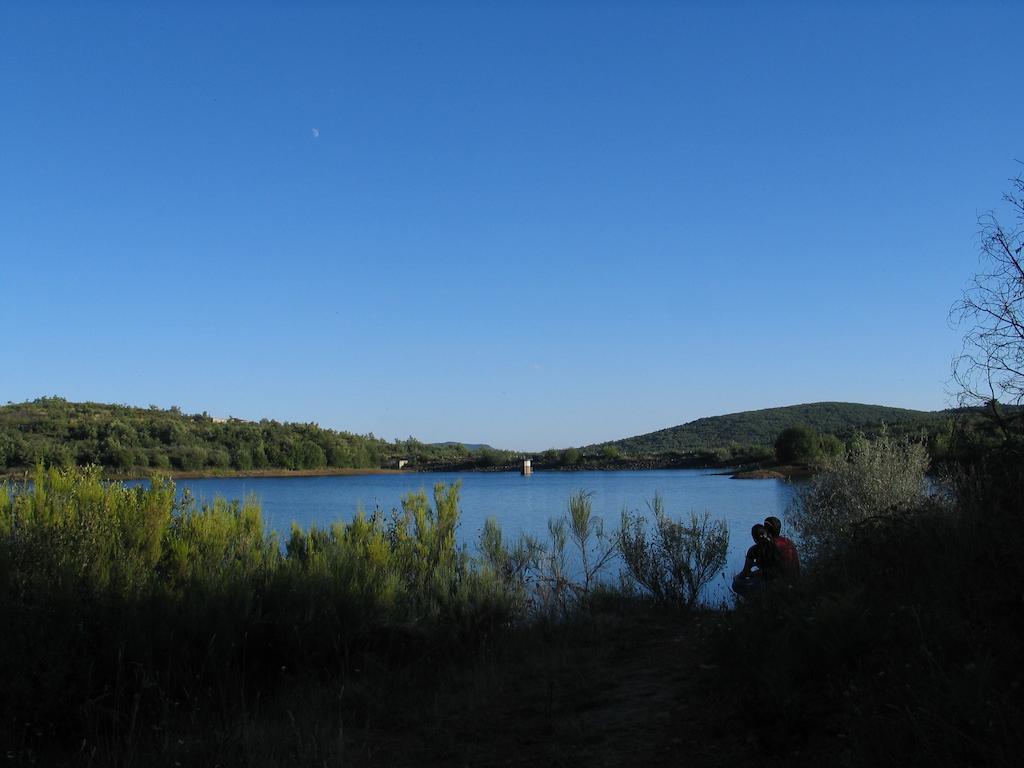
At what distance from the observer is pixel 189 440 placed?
6562 centimetres

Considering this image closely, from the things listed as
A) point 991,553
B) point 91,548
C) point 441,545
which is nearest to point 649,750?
point 991,553

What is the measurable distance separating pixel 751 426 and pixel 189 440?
67910 millimetres

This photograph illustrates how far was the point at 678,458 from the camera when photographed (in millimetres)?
78375

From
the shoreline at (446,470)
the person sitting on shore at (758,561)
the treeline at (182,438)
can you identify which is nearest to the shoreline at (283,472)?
the shoreline at (446,470)

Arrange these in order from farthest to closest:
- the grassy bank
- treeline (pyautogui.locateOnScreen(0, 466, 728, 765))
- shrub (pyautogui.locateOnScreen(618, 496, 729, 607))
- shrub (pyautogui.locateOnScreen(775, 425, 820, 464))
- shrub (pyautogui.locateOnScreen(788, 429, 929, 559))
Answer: shrub (pyautogui.locateOnScreen(775, 425, 820, 464)) → shrub (pyautogui.locateOnScreen(788, 429, 929, 559)) → shrub (pyautogui.locateOnScreen(618, 496, 729, 607)) → treeline (pyautogui.locateOnScreen(0, 466, 728, 765)) → the grassy bank

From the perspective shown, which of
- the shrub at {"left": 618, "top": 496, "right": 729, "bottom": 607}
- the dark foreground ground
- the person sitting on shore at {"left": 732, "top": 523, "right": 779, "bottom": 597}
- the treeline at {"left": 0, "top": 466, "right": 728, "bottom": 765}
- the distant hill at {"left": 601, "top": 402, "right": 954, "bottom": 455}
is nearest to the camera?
the dark foreground ground

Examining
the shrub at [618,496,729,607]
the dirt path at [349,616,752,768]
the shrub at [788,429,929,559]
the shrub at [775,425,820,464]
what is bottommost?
the dirt path at [349,616,752,768]

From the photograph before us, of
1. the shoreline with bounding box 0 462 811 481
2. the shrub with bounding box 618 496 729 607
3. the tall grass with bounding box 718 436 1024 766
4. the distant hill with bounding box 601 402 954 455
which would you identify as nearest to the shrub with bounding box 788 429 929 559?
the shrub with bounding box 618 496 729 607

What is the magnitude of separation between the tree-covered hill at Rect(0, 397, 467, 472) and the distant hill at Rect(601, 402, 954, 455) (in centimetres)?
2839

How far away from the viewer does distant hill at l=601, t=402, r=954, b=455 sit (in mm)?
86938

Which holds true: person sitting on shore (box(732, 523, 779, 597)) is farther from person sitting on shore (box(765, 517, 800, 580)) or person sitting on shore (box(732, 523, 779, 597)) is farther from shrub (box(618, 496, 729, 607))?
shrub (box(618, 496, 729, 607))

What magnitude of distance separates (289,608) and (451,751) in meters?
3.15

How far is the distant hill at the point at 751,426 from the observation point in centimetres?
8694

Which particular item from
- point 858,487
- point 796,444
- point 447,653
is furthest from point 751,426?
point 447,653
